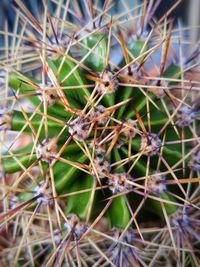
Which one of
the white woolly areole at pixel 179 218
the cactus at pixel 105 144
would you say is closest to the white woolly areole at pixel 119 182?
the cactus at pixel 105 144

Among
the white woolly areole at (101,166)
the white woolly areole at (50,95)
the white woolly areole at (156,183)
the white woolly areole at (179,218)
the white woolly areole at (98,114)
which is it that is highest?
the white woolly areole at (50,95)

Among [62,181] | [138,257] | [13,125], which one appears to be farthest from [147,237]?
[13,125]

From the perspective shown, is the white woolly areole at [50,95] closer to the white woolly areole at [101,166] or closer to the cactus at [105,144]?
the cactus at [105,144]

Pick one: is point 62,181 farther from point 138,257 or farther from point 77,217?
point 138,257

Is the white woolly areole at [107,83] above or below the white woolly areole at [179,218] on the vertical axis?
above

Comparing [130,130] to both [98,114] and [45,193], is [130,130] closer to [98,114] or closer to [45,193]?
[98,114]
